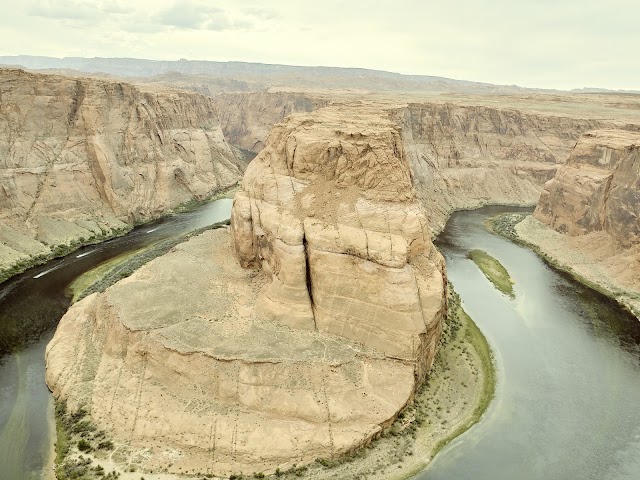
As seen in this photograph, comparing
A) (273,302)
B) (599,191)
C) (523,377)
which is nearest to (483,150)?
(599,191)

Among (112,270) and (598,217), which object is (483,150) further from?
(112,270)

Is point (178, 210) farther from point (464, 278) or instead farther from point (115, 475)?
point (115, 475)

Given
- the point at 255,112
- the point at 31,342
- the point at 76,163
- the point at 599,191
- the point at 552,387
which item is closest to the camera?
the point at 552,387

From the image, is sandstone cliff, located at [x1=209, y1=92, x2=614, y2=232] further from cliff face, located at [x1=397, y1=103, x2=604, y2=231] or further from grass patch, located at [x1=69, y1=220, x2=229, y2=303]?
grass patch, located at [x1=69, y1=220, x2=229, y2=303]

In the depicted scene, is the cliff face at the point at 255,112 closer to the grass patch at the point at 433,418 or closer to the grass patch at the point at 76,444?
the grass patch at the point at 433,418

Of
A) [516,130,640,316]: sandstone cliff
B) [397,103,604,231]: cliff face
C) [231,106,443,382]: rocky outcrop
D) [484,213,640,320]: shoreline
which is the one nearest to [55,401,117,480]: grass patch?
[231,106,443,382]: rocky outcrop

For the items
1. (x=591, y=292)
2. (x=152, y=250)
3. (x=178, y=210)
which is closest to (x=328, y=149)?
(x=152, y=250)
